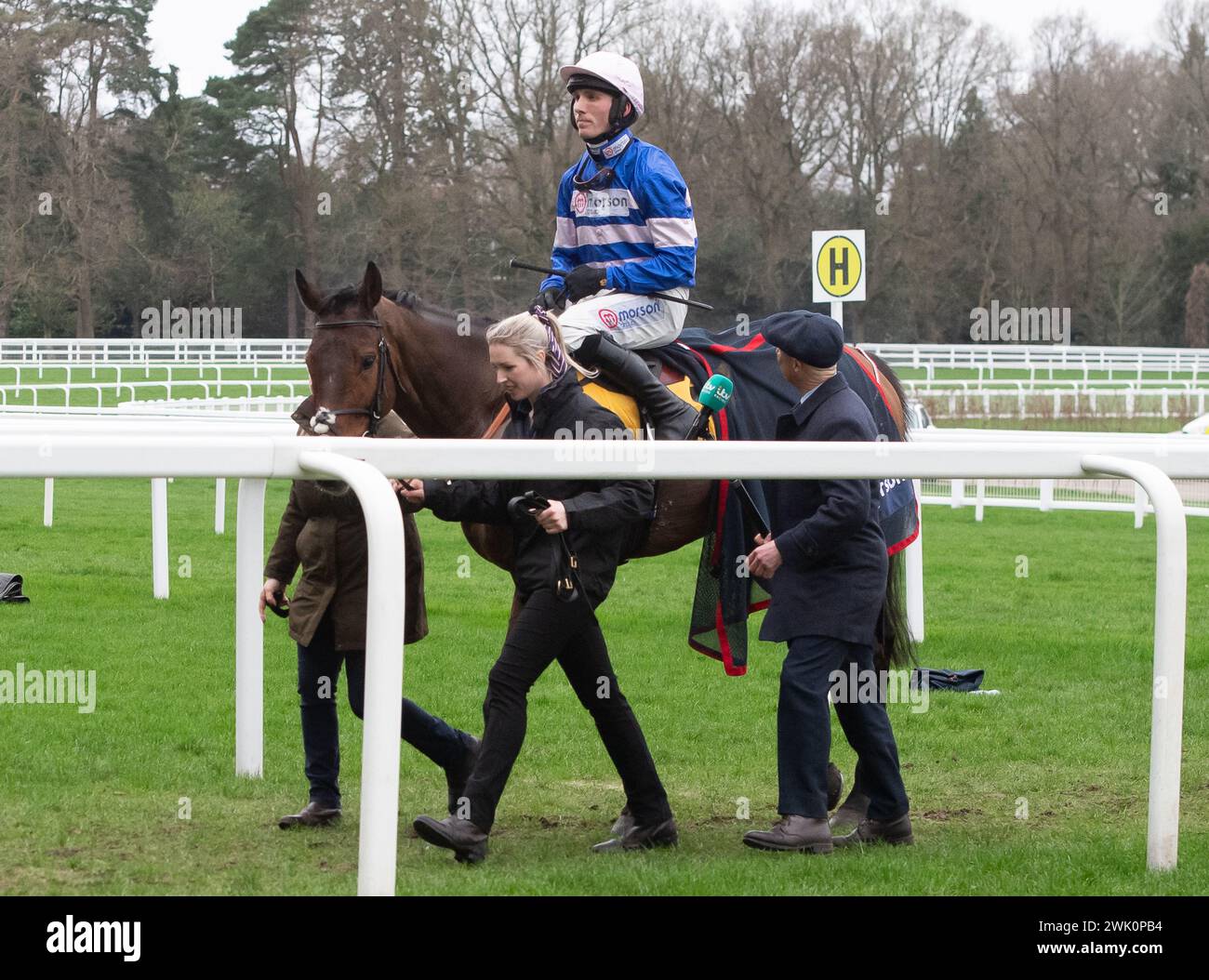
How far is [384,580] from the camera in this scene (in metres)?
2.88

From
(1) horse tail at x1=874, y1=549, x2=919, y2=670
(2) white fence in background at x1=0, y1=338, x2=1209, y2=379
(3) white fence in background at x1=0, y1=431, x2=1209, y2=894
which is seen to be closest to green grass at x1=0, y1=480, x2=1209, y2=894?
(1) horse tail at x1=874, y1=549, x2=919, y2=670

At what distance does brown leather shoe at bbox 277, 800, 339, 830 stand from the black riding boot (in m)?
1.50

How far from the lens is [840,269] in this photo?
1120cm

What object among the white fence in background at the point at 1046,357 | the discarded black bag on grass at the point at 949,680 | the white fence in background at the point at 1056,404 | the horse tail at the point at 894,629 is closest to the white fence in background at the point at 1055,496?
the discarded black bag on grass at the point at 949,680

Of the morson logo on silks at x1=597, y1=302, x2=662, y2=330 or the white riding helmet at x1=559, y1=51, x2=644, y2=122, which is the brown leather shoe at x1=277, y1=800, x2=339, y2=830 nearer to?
the morson logo on silks at x1=597, y1=302, x2=662, y2=330

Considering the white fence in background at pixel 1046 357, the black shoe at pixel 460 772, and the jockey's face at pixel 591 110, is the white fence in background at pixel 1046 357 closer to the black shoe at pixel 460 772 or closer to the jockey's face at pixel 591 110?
the jockey's face at pixel 591 110

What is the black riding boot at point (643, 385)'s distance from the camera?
16.0ft

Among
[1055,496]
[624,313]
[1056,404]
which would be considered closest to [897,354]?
[1056,404]

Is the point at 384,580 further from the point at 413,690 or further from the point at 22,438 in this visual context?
the point at 413,690

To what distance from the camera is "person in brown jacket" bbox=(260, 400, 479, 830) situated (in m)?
4.40

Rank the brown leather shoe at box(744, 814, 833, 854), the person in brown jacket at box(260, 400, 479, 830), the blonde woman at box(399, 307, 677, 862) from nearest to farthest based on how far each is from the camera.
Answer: the blonde woman at box(399, 307, 677, 862)
the brown leather shoe at box(744, 814, 833, 854)
the person in brown jacket at box(260, 400, 479, 830)

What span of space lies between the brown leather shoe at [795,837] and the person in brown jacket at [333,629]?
35.7 inches

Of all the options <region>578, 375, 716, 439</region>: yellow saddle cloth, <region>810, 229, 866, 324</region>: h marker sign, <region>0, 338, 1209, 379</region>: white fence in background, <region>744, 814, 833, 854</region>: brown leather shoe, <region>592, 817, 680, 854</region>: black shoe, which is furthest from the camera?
<region>0, 338, 1209, 379</region>: white fence in background

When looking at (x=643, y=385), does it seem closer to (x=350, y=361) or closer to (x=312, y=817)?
(x=350, y=361)
